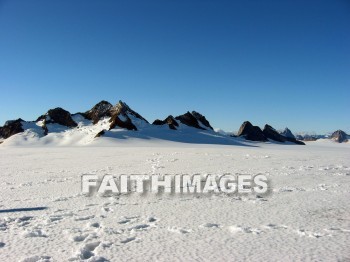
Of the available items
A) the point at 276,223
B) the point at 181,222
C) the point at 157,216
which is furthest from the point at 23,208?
the point at 276,223

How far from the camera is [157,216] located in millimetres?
10125

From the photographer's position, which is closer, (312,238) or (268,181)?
(312,238)

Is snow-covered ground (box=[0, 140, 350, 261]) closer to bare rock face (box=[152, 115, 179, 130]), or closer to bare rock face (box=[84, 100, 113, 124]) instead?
bare rock face (box=[152, 115, 179, 130])

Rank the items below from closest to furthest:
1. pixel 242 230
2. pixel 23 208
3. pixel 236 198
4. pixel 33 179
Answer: pixel 242 230
pixel 23 208
pixel 236 198
pixel 33 179

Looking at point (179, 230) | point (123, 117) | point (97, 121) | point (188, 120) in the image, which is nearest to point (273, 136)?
point (188, 120)

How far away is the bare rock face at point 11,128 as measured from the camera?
64000 mm

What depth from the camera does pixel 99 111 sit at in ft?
225

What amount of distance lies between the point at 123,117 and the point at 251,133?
3213cm

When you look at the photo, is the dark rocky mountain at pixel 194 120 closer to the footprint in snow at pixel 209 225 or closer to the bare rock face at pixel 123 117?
the bare rock face at pixel 123 117

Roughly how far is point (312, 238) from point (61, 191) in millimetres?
→ 10400

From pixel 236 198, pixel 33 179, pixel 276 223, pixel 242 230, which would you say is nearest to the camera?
pixel 242 230

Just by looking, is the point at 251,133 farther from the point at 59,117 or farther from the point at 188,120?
the point at 59,117

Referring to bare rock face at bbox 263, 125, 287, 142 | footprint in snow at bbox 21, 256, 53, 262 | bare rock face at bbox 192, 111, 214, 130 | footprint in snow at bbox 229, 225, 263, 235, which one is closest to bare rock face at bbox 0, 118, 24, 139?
bare rock face at bbox 192, 111, 214, 130

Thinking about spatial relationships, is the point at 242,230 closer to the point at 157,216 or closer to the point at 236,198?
the point at 157,216
